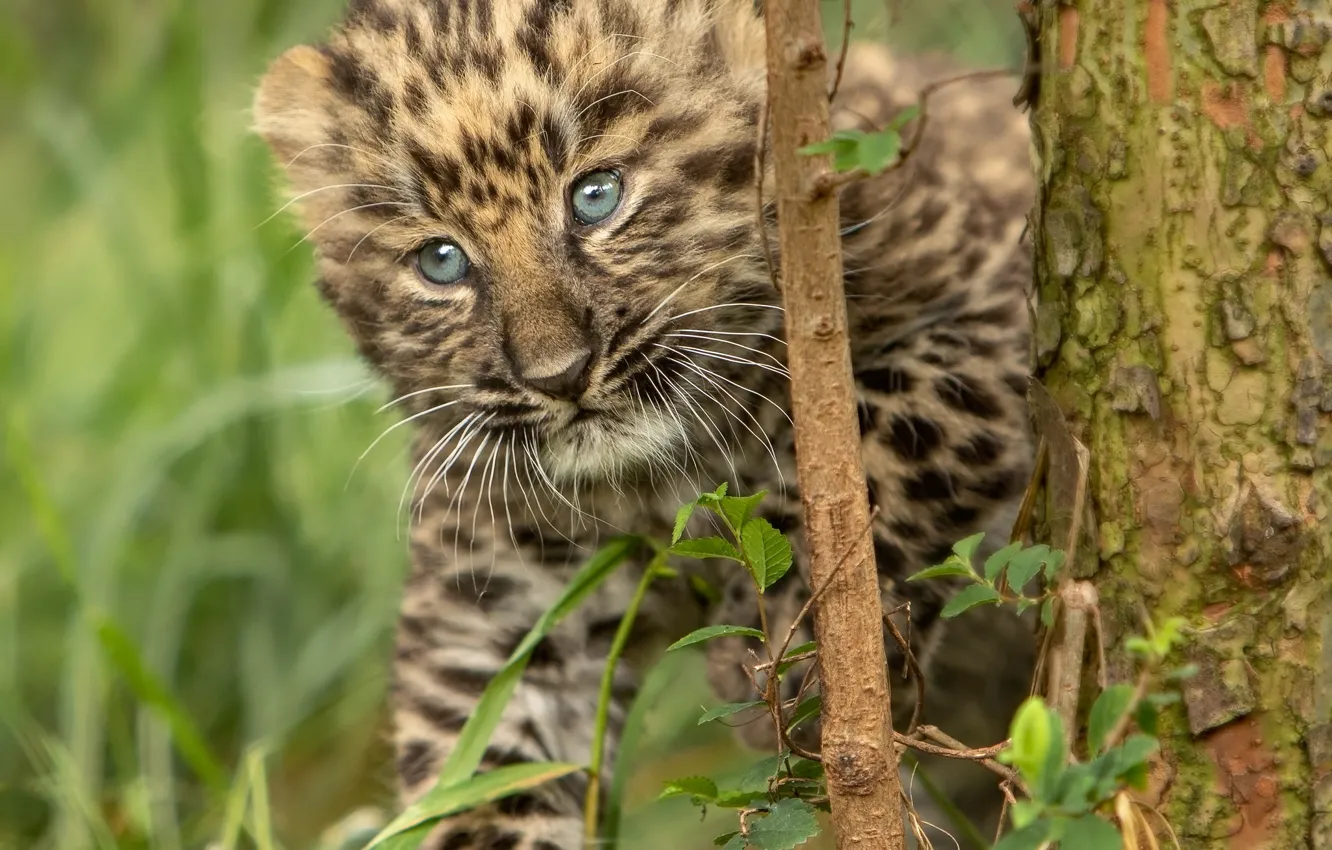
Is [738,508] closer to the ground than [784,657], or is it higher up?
higher up

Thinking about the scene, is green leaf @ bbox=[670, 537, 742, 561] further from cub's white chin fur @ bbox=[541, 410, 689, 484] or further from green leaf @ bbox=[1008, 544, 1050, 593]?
cub's white chin fur @ bbox=[541, 410, 689, 484]

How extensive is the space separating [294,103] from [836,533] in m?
1.72

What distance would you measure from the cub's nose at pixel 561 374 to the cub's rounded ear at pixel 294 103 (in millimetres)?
802

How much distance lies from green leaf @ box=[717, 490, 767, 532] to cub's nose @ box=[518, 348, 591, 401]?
59cm

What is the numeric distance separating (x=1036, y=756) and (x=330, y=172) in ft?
6.66

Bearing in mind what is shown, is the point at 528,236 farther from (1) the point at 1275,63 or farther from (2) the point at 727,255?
(1) the point at 1275,63

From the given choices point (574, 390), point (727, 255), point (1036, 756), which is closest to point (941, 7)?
point (727, 255)

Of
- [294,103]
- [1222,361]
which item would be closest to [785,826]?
[1222,361]

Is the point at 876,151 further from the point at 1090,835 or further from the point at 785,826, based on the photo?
the point at 785,826

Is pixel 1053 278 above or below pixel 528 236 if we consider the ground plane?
below

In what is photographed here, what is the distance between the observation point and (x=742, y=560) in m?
2.17

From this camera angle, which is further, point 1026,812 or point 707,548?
point 707,548

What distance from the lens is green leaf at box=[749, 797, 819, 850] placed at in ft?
6.79

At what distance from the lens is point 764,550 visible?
2.14 meters
